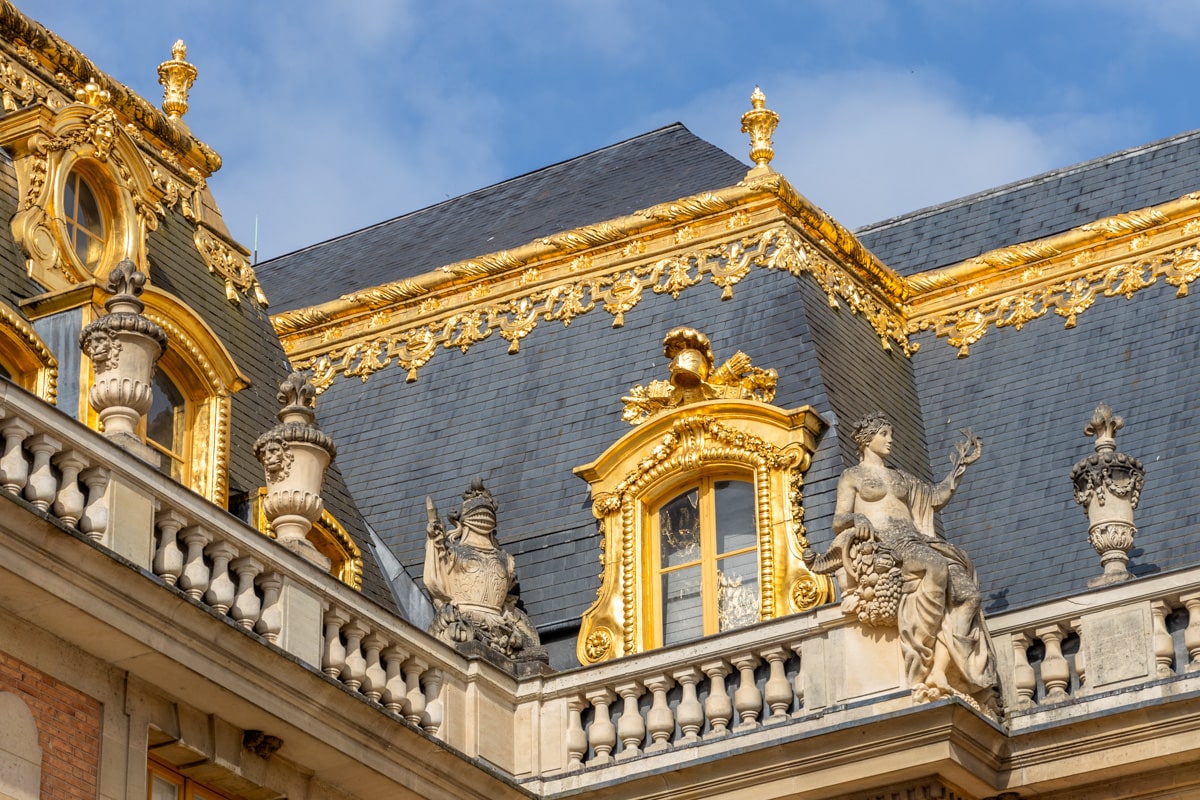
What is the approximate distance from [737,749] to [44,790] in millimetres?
4952

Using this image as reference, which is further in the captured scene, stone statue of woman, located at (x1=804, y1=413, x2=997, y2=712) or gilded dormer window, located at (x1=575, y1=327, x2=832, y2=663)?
gilded dormer window, located at (x1=575, y1=327, x2=832, y2=663)

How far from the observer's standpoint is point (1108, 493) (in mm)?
21156

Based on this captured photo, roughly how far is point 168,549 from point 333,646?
1.65 meters

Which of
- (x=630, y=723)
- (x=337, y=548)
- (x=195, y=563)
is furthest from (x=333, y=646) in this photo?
(x=337, y=548)

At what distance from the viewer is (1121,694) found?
1902cm

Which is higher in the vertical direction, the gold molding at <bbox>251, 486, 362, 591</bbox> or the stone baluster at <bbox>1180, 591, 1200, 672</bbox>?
the gold molding at <bbox>251, 486, 362, 591</bbox>

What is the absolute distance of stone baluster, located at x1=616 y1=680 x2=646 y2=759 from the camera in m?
20.0

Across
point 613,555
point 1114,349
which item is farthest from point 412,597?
point 1114,349

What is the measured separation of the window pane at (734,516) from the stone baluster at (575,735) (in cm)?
247

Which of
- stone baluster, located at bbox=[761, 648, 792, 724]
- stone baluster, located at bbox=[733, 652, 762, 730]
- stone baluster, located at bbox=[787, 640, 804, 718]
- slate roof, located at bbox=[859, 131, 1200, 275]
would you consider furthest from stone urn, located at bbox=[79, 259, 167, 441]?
slate roof, located at bbox=[859, 131, 1200, 275]

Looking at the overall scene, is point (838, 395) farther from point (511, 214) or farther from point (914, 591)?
point (511, 214)

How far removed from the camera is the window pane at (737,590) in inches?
863

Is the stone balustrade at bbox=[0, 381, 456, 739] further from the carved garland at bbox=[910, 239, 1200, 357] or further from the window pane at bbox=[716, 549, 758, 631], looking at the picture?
the carved garland at bbox=[910, 239, 1200, 357]

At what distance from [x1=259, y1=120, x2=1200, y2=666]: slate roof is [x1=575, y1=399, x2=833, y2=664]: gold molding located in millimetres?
222
